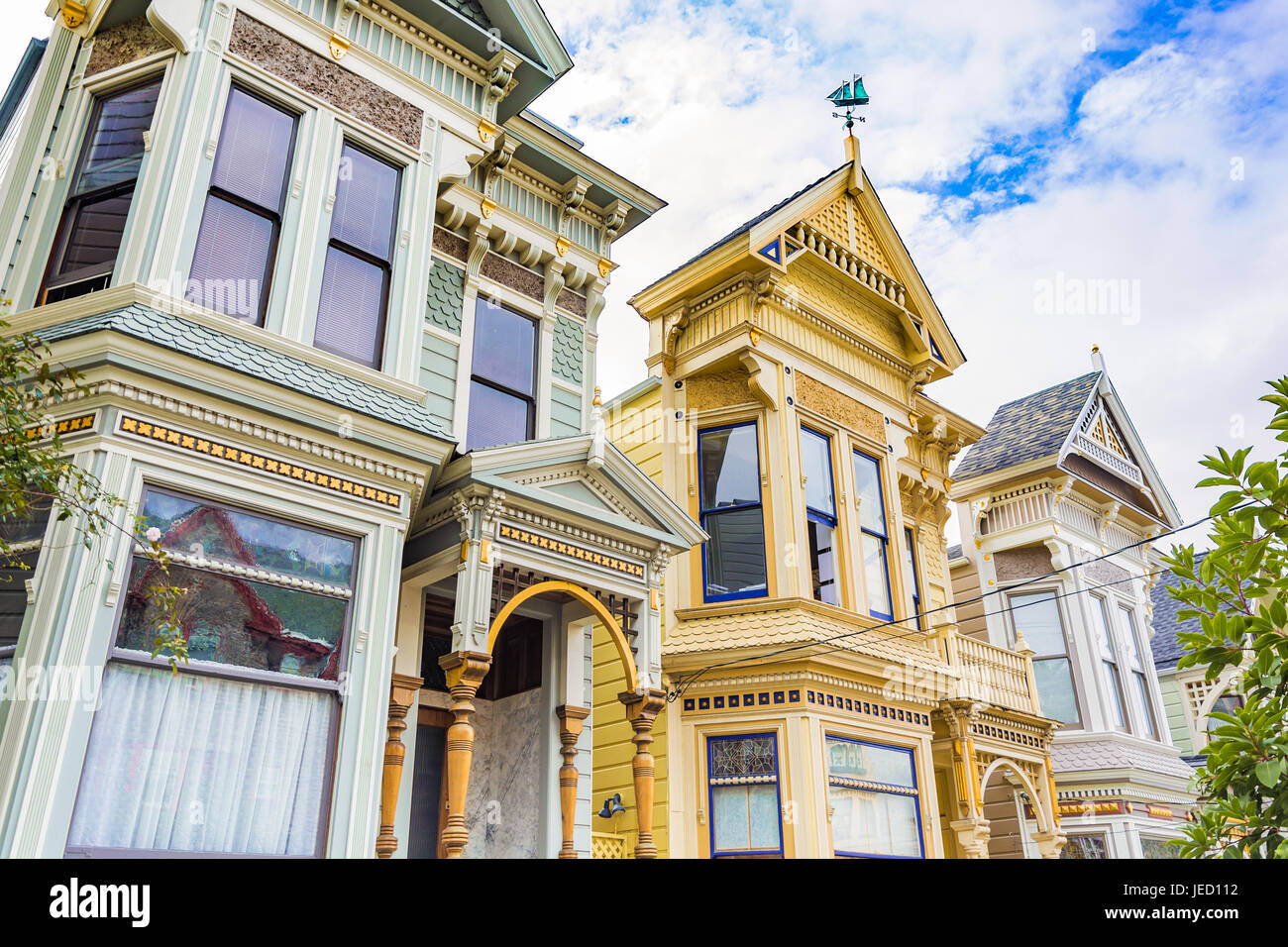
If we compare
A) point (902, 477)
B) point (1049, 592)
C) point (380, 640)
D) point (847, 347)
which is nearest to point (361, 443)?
point (380, 640)

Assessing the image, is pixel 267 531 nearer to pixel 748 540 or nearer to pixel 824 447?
pixel 748 540

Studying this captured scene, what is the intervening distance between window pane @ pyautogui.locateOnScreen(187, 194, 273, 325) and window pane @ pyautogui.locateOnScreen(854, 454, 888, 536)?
901cm

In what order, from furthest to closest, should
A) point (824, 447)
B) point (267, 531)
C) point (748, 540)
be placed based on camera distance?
1. point (824, 447)
2. point (748, 540)
3. point (267, 531)

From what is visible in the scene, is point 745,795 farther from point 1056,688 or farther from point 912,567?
point 1056,688

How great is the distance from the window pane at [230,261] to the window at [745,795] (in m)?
7.51

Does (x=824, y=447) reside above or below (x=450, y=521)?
above

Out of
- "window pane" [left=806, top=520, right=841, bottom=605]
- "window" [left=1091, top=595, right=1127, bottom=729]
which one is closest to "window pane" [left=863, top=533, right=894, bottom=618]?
"window pane" [left=806, top=520, right=841, bottom=605]

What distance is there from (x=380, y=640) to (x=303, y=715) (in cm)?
77

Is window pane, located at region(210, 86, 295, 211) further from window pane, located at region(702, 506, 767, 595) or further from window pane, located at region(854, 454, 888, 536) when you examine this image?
window pane, located at region(854, 454, 888, 536)

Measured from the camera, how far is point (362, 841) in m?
6.49

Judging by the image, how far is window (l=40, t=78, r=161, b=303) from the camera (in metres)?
7.46

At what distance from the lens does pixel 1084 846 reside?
16.7 meters

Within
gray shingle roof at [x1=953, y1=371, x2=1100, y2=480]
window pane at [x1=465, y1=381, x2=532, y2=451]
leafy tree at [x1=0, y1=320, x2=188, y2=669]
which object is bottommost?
leafy tree at [x1=0, y1=320, x2=188, y2=669]

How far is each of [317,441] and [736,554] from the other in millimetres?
6955
